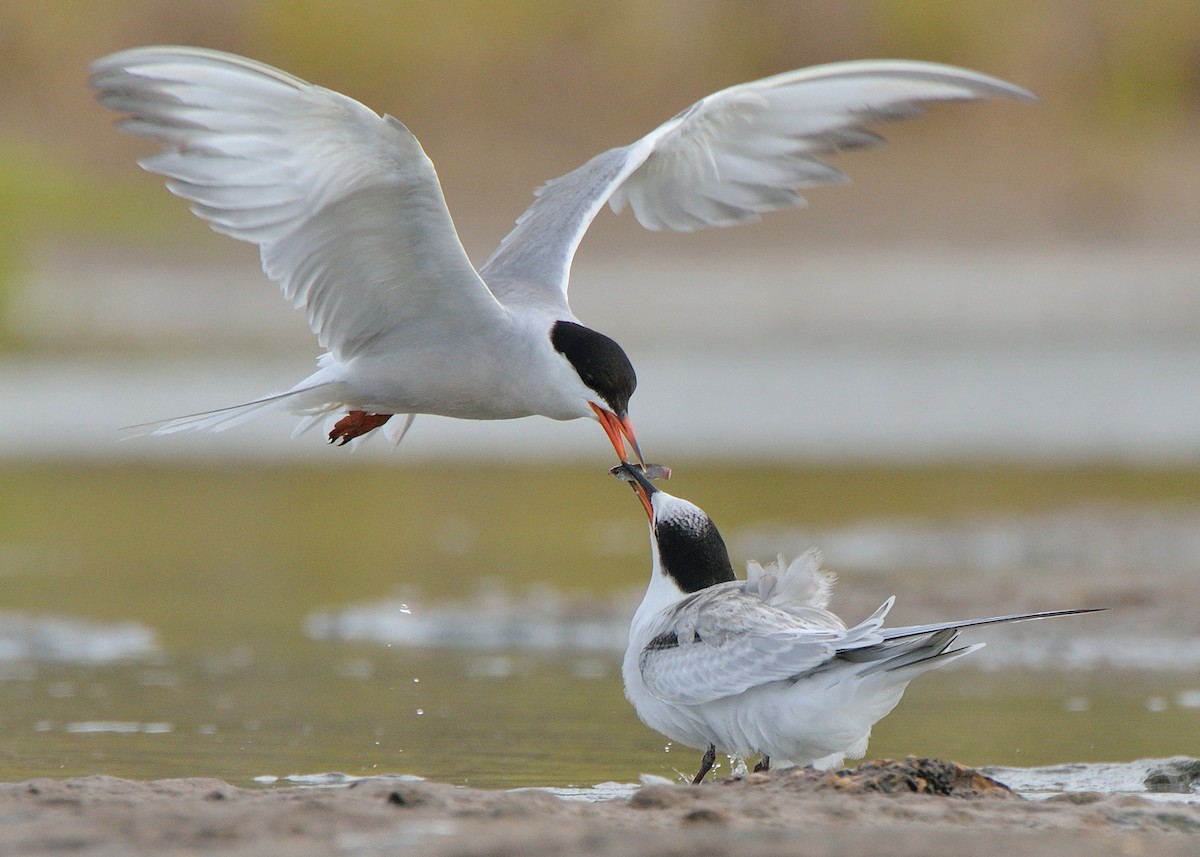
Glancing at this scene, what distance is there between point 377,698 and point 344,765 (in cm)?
143

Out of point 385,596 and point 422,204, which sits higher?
point 422,204

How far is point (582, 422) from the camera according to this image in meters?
22.8

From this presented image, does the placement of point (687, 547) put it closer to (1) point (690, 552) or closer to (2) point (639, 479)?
(1) point (690, 552)

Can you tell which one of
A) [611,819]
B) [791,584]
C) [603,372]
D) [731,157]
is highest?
[731,157]

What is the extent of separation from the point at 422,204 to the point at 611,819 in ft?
8.90

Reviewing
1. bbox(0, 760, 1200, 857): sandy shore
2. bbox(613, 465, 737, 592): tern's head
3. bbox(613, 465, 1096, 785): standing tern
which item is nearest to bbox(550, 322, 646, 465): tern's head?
bbox(613, 465, 737, 592): tern's head

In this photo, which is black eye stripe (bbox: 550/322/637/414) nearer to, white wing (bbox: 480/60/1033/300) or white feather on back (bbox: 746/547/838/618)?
white wing (bbox: 480/60/1033/300)

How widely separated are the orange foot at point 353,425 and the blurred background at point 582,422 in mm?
1087

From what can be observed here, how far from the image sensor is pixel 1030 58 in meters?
40.3

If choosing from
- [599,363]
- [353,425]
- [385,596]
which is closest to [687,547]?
[599,363]

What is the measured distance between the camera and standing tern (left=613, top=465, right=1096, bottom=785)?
21.3 ft

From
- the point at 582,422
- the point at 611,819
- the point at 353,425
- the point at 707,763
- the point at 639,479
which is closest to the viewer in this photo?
the point at 611,819

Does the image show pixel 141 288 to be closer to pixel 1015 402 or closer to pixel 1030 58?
pixel 1015 402

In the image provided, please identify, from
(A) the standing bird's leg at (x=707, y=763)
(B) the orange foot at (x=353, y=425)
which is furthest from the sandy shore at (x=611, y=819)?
(B) the orange foot at (x=353, y=425)
